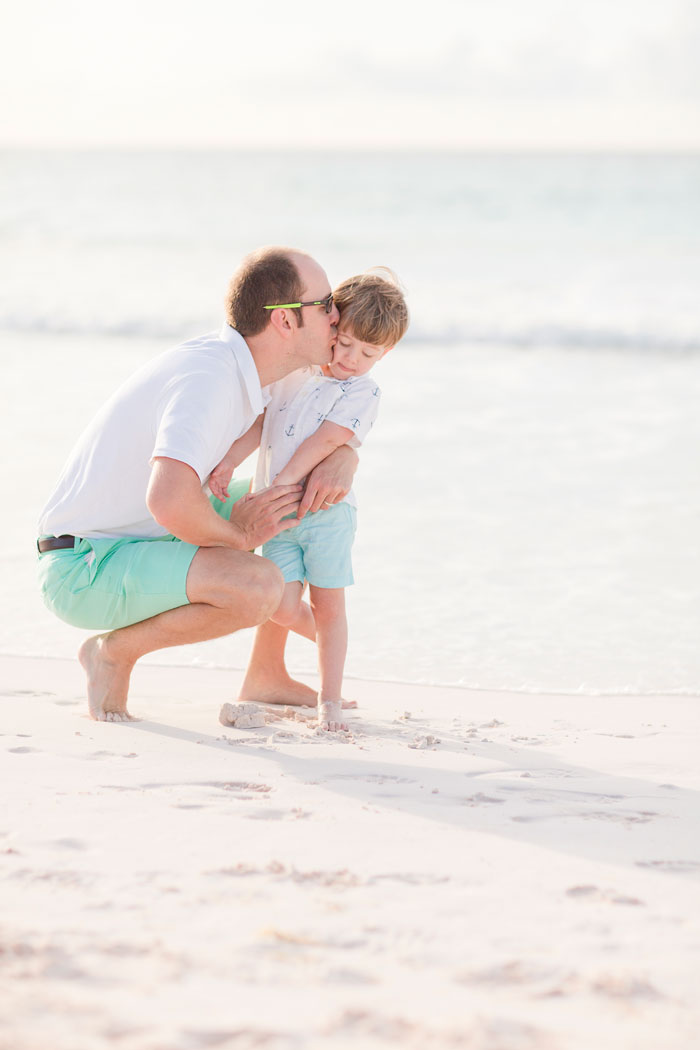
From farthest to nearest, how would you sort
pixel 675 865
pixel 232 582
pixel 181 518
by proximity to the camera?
1. pixel 232 582
2. pixel 181 518
3. pixel 675 865

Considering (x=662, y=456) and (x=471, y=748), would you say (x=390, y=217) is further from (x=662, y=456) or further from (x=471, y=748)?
(x=471, y=748)

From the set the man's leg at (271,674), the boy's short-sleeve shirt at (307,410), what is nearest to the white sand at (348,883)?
the man's leg at (271,674)

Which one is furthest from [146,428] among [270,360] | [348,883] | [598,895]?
[598,895]

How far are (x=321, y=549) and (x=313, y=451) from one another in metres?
0.31

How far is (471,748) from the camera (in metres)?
3.29

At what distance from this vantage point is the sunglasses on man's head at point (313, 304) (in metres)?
3.32

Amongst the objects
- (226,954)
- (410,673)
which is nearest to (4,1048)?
(226,954)

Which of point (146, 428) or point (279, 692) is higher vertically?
point (146, 428)

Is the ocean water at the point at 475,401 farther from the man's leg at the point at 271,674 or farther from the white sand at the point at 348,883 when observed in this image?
the white sand at the point at 348,883

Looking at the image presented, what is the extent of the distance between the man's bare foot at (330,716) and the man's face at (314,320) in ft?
3.39

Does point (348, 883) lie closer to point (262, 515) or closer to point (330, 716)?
point (330, 716)

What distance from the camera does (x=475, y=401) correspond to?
9.59 m

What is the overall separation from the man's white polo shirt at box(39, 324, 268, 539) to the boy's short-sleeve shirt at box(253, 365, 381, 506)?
231mm

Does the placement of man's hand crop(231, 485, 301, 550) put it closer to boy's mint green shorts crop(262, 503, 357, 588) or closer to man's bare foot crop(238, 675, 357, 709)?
boy's mint green shorts crop(262, 503, 357, 588)
